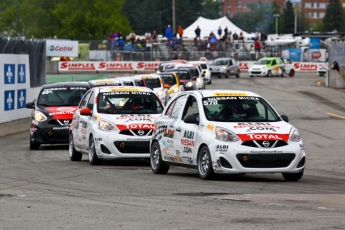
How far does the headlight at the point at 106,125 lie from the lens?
17109 millimetres

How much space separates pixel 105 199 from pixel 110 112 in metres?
6.37

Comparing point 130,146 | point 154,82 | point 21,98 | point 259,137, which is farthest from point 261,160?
point 21,98

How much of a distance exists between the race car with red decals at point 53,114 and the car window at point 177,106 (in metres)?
7.17

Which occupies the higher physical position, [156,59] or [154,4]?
[154,4]

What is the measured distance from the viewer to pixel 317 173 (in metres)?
15.9

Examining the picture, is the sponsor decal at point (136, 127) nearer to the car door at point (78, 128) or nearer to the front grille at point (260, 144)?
the car door at point (78, 128)

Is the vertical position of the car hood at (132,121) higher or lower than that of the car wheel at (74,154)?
higher

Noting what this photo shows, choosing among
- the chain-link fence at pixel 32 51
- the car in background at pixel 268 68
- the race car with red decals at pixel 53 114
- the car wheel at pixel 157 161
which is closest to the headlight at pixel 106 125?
the car wheel at pixel 157 161

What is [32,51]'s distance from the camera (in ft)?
120

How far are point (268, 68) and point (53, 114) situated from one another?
149ft

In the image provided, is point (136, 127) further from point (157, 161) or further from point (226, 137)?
point (226, 137)

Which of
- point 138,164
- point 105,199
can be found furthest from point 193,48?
point 105,199

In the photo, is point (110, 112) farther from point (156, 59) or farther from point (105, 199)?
point (156, 59)

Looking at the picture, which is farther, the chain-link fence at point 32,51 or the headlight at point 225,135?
the chain-link fence at point 32,51
